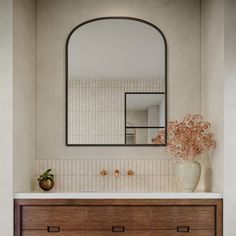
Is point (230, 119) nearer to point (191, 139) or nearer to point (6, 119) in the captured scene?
point (191, 139)

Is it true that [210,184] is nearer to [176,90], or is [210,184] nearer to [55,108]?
[176,90]

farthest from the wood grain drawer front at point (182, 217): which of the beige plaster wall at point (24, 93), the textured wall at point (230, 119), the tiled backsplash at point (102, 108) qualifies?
the beige plaster wall at point (24, 93)

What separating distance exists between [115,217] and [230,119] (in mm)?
1167

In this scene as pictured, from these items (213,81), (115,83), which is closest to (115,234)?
(115,83)

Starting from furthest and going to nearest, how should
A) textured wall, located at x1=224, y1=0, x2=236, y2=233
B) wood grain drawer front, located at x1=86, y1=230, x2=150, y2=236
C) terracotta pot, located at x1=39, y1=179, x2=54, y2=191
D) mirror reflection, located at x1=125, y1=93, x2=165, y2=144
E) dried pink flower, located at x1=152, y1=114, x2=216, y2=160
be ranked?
1. mirror reflection, located at x1=125, y1=93, x2=165, y2=144
2. terracotta pot, located at x1=39, y1=179, x2=54, y2=191
3. dried pink flower, located at x1=152, y1=114, x2=216, y2=160
4. wood grain drawer front, located at x1=86, y1=230, x2=150, y2=236
5. textured wall, located at x1=224, y1=0, x2=236, y2=233

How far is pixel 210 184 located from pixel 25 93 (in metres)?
1.72

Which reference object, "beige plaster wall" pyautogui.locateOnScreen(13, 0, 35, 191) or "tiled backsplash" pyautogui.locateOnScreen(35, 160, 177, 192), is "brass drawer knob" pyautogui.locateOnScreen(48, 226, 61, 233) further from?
"tiled backsplash" pyautogui.locateOnScreen(35, 160, 177, 192)

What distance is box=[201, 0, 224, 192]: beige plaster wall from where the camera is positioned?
14.3 feet

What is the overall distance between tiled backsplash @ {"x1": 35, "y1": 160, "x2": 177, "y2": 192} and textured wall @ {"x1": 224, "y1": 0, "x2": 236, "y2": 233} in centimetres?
76

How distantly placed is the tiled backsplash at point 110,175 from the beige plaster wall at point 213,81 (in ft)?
1.21

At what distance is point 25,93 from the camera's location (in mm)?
4688

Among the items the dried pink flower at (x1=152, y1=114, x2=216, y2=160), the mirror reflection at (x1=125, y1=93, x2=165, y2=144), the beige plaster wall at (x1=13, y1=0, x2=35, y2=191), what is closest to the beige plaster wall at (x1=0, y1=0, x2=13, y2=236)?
the beige plaster wall at (x1=13, y1=0, x2=35, y2=191)

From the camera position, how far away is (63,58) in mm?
5008

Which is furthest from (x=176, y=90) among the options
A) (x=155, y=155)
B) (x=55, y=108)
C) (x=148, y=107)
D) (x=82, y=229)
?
(x=82, y=229)
